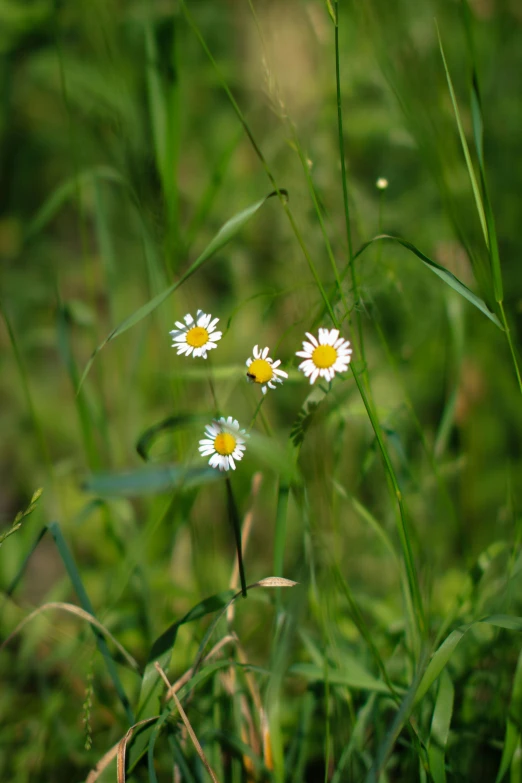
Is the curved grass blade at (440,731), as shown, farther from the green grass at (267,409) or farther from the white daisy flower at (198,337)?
the white daisy flower at (198,337)

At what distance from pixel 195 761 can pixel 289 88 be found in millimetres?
2051

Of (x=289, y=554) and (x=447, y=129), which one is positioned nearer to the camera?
(x=447, y=129)

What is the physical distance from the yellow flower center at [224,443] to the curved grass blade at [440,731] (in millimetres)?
413

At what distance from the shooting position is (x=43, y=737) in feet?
3.30

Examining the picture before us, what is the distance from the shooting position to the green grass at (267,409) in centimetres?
79

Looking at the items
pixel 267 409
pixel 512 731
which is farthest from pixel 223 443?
pixel 267 409

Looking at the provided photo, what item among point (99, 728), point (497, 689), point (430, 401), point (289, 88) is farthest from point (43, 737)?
point (289, 88)

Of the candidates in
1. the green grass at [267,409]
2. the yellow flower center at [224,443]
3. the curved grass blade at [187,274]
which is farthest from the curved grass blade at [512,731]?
the curved grass blade at [187,274]

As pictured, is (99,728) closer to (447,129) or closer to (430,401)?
(430,401)

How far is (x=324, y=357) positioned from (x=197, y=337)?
0.47 ft

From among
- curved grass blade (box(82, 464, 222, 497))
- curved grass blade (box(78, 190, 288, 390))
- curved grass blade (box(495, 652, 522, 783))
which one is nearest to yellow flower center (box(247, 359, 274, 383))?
curved grass blade (box(78, 190, 288, 390))

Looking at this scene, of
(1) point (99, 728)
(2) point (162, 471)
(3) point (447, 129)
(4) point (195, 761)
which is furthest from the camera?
(3) point (447, 129)

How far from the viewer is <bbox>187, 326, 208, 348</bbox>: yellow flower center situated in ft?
2.32

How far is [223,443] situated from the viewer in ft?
2.11
